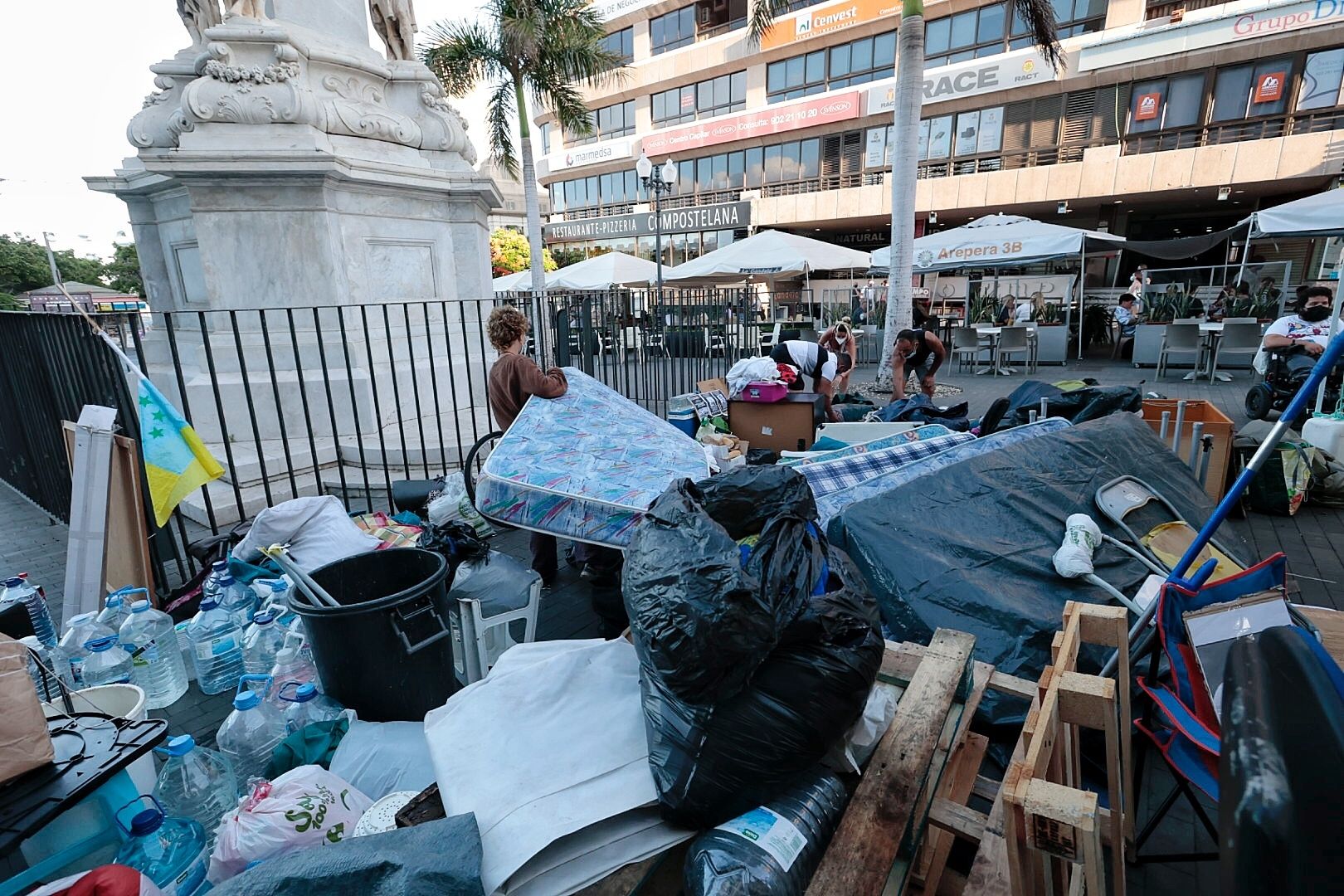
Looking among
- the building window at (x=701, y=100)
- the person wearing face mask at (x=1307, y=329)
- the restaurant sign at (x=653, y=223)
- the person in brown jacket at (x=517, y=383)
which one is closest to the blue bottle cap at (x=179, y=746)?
the person in brown jacket at (x=517, y=383)

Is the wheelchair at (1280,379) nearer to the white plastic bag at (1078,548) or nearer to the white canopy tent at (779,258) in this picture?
the white plastic bag at (1078,548)

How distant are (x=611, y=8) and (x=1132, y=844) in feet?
125

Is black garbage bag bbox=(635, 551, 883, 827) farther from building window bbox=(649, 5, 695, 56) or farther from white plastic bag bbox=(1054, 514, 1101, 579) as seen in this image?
building window bbox=(649, 5, 695, 56)

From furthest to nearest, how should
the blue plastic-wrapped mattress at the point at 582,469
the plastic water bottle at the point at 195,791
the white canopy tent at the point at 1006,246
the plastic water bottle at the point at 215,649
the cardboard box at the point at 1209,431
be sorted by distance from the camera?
1. the white canopy tent at the point at 1006,246
2. the cardboard box at the point at 1209,431
3. the plastic water bottle at the point at 215,649
4. the blue plastic-wrapped mattress at the point at 582,469
5. the plastic water bottle at the point at 195,791

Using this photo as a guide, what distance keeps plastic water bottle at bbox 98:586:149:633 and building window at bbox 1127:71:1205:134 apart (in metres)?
26.9

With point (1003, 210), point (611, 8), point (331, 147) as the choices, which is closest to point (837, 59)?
point (1003, 210)

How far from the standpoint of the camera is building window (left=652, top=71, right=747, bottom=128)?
2859 cm

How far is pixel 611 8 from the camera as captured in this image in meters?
31.5

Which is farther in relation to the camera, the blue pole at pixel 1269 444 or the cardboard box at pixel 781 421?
the cardboard box at pixel 781 421

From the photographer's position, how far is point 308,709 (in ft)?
7.29

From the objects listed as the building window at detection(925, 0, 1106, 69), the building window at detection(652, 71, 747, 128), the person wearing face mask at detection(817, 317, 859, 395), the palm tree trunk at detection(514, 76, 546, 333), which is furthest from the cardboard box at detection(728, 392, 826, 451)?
the building window at detection(652, 71, 747, 128)

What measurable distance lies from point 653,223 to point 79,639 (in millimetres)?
31266

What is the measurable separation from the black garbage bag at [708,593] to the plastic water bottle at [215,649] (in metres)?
2.51

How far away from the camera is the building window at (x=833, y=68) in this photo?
2402 centimetres
